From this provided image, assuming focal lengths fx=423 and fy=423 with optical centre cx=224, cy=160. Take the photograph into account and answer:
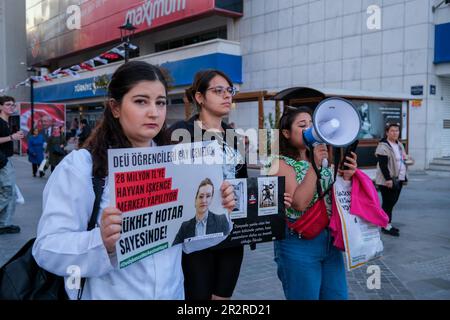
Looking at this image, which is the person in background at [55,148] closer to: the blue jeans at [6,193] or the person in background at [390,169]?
the blue jeans at [6,193]

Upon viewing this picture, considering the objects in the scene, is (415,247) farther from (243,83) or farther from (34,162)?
(243,83)

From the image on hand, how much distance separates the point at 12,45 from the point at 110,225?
49220 millimetres

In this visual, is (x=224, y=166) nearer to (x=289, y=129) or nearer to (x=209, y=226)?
(x=209, y=226)

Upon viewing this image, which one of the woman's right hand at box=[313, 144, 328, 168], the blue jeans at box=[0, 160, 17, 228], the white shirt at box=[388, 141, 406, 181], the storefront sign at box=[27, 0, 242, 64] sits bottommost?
the blue jeans at box=[0, 160, 17, 228]

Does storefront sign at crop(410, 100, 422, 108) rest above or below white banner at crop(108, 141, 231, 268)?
above

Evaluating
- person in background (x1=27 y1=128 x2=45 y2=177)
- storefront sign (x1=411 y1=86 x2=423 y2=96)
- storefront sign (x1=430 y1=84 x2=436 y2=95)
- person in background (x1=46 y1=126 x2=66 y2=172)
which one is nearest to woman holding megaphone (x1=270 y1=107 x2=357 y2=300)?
person in background (x1=46 y1=126 x2=66 y2=172)

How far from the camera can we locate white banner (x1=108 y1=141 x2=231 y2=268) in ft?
4.98

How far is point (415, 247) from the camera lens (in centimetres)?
598

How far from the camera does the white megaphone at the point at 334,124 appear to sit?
2238 mm

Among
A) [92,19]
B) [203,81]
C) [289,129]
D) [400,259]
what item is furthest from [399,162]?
[92,19]

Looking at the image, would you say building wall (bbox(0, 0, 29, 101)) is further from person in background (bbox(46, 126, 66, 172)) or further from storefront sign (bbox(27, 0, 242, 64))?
person in background (bbox(46, 126, 66, 172))

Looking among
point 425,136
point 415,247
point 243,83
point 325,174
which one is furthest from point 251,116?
point 325,174

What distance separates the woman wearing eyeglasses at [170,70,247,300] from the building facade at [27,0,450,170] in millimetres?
6117

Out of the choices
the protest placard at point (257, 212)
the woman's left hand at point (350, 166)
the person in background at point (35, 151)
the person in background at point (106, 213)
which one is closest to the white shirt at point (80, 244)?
the person in background at point (106, 213)
